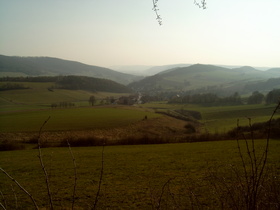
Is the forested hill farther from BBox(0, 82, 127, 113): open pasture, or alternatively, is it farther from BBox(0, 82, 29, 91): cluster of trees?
BBox(0, 82, 29, 91): cluster of trees

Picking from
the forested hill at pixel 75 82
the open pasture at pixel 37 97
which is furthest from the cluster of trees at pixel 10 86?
the forested hill at pixel 75 82

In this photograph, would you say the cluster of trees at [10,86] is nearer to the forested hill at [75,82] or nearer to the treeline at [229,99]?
the forested hill at [75,82]

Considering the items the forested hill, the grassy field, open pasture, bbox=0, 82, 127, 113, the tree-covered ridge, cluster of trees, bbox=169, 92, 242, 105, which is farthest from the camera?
the tree-covered ridge

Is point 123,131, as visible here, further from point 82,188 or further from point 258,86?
point 258,86

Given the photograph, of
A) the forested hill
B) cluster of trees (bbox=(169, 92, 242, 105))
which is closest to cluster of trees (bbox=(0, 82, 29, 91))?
the forested hill

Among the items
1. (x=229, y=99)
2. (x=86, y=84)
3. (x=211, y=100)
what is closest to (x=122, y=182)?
(x=229, y=99)

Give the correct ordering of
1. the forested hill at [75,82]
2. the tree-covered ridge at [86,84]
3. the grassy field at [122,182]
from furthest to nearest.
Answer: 1. the tree-covered ridge at [86,84]
2. the forested hill at [75,82]
3. the grassy field at [122,182]

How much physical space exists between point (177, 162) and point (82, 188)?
7.94 metres

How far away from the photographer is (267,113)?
63.3 metres

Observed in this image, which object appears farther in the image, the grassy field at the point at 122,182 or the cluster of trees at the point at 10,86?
the cluster of trees at the point at 10,86

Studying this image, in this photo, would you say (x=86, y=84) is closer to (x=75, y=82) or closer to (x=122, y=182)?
(x=75, y=82)

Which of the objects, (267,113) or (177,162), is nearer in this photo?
(177,162)

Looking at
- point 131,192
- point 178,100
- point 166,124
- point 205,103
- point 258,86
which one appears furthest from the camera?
point 258,86

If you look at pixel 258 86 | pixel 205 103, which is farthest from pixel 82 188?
pixel 258 86
